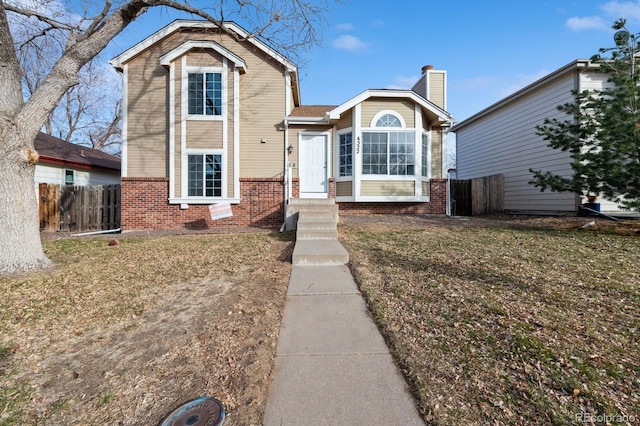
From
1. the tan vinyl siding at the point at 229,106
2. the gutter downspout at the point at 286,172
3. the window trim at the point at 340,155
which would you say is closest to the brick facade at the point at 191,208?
the gutter downspout at the point at 286,172

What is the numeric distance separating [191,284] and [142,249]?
3066 millimetres

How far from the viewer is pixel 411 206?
11.2m

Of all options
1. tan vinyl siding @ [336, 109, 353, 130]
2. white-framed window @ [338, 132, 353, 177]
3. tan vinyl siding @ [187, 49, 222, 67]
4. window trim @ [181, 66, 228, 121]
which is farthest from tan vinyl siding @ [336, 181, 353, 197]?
tan vinyl siding @ [187, 49, 222, 67]

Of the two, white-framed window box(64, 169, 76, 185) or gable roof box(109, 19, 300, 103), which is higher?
gable roof box(109, 19, 300, 103)

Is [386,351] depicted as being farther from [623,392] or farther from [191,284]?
[191,284]

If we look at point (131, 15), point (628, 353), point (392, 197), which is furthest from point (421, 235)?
point (131, 15)

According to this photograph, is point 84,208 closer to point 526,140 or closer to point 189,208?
point 189,208

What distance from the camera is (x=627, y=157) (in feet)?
23.6

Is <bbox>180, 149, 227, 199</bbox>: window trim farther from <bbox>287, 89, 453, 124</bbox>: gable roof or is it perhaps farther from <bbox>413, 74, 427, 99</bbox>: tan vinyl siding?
<bbox>413, 74, 427, 99</bbox>: tan vinyl siding

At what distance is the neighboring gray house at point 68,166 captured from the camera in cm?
1242

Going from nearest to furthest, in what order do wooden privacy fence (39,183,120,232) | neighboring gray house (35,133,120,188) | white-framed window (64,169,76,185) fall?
wooden privacy fence (39,183,120,232) → neighboring gray house (35,133,120,188) → white-framed window (64,169,76,185)

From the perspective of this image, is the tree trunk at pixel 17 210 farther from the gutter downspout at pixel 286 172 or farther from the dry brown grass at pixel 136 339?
the gutter downspout at pixel 286 172

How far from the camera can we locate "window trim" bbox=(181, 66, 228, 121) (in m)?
10.1

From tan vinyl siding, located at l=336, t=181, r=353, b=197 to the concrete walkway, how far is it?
751 centimetres
